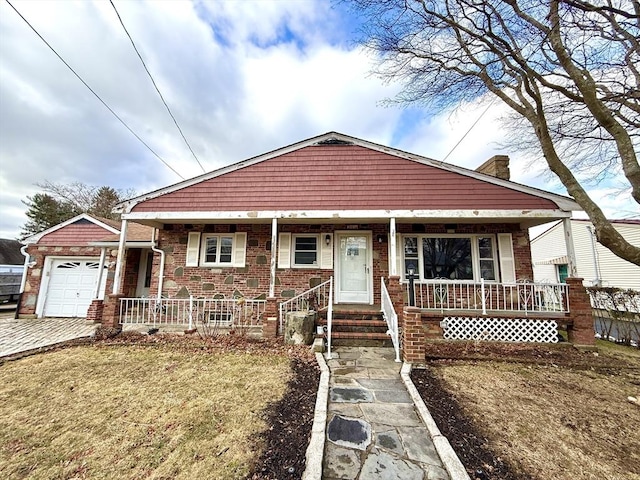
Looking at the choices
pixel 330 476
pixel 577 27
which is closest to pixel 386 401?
pixel 330 476

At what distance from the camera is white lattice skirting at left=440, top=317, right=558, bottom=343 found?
630cm

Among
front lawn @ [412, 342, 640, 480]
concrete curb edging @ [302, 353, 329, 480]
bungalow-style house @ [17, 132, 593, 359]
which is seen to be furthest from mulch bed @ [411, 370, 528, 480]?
bungalow-style house @ [17, 132, 593, 359]

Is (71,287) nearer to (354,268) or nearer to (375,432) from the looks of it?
(354,268)

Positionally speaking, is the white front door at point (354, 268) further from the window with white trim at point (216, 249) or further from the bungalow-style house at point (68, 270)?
the bungalow-style house at point (68, 270)

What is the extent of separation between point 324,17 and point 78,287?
41.5 feet

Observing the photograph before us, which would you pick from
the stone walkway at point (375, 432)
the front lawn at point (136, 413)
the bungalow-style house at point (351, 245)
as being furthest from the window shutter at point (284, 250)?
the stone walkway at point (375, 432)

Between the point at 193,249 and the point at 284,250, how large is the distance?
9.48ft

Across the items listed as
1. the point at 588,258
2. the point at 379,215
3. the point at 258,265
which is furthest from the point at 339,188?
the point at 588,258

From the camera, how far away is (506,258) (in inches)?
304

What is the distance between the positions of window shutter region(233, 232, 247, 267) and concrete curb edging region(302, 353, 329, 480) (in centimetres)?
498

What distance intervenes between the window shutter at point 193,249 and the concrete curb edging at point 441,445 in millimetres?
7056

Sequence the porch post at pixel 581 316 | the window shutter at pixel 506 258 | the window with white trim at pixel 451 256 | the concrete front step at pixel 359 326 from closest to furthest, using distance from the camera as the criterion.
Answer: the porch post at pixel 581 316 → the concrete front step at pixel 359 326 → the window shutter at pixel 506 258 → the window with white trim at pixel 451 256

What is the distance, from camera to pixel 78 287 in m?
10.6

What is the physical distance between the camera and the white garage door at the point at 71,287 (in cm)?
1041
